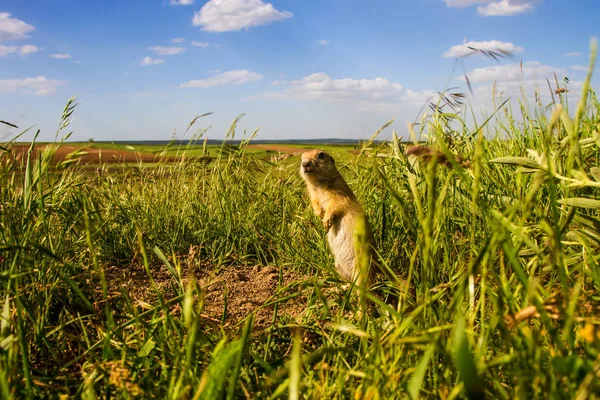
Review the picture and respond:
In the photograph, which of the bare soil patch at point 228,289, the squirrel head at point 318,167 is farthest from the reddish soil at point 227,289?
the squirrel head at point 318,167

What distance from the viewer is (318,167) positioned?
390 centimetres

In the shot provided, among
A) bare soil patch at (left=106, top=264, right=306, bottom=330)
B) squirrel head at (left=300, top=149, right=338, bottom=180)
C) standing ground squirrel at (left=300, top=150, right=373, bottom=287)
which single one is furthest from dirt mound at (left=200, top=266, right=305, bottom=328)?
squirrel head at (left=300, top=149, right=338, bottom=180)

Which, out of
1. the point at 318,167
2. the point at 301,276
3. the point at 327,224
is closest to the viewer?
the point at 301,276

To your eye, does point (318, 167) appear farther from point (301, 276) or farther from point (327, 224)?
point (301, 276)

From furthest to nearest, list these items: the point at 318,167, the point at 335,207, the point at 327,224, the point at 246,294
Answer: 1. the point at 318,167
2. the point at 335,207
3. the point at 327,224
4. the point at 246,294

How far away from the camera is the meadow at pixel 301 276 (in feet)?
3.74

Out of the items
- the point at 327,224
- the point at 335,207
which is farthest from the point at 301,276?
the point at 335,207

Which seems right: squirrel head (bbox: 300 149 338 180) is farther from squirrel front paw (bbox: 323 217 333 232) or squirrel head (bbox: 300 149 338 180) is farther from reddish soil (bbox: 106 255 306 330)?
reddish soil (bbox: 106 255 306 330)

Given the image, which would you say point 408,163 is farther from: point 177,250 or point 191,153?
point 191,153

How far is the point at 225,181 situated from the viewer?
3.98 meters

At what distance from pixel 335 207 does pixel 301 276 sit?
62cm

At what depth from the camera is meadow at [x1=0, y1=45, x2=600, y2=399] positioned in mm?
1140

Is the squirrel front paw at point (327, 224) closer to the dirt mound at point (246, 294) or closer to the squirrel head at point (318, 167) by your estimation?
the dirt mound at point (246, 294)

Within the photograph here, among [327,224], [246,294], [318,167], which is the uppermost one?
[318,167]
